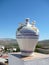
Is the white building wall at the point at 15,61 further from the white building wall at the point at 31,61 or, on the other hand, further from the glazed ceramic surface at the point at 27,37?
the glazed ceramic surface at the point at 27,37

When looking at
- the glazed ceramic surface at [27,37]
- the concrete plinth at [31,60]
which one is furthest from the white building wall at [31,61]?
the glazed ceramic surface at [27,37]

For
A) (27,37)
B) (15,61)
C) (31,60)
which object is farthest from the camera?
(15,61)

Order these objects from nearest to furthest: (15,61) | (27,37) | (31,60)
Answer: (31,60), (27,37), (15,61)

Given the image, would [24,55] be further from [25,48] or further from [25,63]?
[25,63]

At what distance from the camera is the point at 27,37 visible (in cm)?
273

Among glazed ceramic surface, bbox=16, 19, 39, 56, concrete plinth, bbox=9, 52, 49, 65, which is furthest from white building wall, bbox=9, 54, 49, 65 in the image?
glazed ceramic surface, bbox=16, 19, 39, 56

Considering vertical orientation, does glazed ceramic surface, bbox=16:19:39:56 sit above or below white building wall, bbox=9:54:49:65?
above

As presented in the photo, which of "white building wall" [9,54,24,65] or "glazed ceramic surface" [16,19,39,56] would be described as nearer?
"white building wall" [9,54,24,65]

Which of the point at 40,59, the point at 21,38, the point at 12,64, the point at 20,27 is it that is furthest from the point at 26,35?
the point at 12,64

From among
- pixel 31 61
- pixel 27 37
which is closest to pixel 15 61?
pixel 31 61

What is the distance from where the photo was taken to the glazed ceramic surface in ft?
8.98

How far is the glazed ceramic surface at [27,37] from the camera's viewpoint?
8.98ft

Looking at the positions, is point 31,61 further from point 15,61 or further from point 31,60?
point 15,61

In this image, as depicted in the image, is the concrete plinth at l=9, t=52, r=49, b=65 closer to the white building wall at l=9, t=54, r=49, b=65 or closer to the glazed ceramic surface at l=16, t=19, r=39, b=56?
the white building wall at l=9, t=54, r=49, b=65
